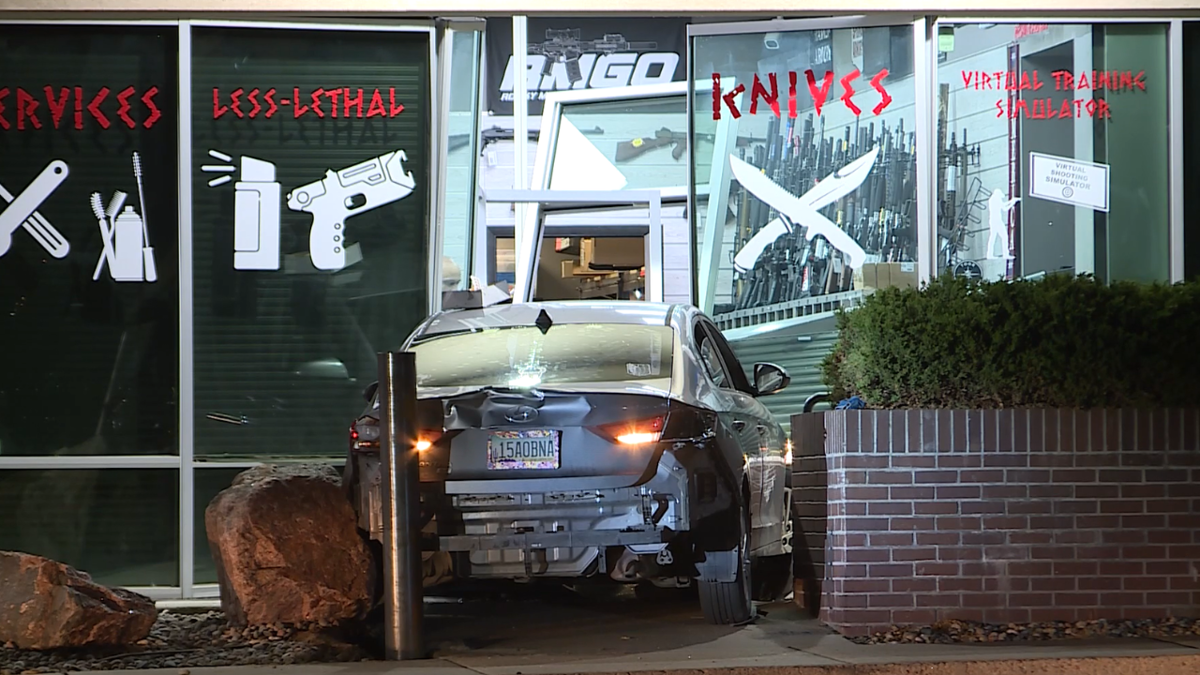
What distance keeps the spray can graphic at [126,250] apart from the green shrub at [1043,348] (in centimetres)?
Result: 575

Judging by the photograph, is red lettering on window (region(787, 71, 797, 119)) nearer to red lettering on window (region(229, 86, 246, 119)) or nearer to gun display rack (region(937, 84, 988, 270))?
gun display rack (region(937, 84, 988, 270))

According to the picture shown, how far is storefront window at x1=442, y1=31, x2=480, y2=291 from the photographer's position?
37.2 ft

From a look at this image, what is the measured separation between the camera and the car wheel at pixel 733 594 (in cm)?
756

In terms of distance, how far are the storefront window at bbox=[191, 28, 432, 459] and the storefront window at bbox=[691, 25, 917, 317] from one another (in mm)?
2374

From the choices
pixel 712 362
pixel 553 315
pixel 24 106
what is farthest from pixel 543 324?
pixel 24 106

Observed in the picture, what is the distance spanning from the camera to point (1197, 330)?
768 centimetres

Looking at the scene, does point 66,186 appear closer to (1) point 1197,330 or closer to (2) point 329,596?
(2) point 329,596

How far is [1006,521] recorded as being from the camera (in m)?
7.49

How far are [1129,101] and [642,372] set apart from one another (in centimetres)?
575

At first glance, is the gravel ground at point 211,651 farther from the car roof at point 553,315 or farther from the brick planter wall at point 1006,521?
the brick planter wall at point 1006,521

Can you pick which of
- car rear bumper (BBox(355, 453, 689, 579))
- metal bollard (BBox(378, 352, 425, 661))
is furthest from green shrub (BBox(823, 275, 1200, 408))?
metal bollard (BBox(378, 352, 425, 661))

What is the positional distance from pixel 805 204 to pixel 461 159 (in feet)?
9.00

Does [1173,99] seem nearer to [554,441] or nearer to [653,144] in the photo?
[653,144]

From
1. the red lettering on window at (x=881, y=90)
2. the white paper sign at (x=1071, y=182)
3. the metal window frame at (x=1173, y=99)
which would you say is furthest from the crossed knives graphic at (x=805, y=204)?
the white paper sign at (x=1071, y=182)
